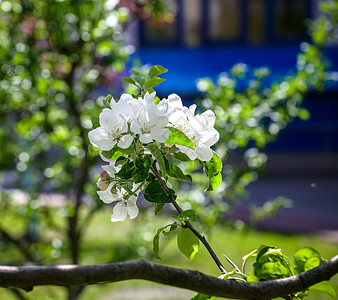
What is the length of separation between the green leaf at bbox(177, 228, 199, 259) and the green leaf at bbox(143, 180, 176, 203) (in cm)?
6

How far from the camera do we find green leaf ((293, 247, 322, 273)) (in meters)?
0.82

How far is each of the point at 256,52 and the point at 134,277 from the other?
12.3 m

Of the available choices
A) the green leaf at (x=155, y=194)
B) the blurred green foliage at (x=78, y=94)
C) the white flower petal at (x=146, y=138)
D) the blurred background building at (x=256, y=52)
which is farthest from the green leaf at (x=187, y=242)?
the blurred background building at (x=256, y=52)

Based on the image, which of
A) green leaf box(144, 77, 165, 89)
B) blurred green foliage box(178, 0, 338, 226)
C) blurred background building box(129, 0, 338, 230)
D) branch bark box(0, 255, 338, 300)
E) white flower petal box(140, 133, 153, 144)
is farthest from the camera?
blurred background building box(129, 0, 338, 230)

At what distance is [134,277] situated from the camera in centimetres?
59

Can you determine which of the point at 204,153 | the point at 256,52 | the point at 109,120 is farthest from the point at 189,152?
the point at 256,52

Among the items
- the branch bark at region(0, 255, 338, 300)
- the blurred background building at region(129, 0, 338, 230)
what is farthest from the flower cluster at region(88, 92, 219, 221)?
the blurred background building at region(129, 0, 338, 230)

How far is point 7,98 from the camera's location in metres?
2.39

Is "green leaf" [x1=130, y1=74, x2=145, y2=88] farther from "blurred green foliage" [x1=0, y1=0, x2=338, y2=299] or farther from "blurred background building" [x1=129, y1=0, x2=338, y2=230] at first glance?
"blurred background building" [x1=129, y1=0, x2=338, y2=230]

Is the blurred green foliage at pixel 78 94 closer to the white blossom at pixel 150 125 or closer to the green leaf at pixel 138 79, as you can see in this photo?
the green leaf at pixel 138 79

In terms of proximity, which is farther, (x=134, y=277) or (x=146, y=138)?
(x=146, y=138)

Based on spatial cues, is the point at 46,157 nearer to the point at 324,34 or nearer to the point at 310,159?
the point at 324,34

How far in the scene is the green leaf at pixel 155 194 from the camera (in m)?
0.79

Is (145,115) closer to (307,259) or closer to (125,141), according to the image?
(125,141)
